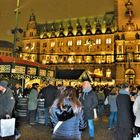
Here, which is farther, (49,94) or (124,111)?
(49,94)

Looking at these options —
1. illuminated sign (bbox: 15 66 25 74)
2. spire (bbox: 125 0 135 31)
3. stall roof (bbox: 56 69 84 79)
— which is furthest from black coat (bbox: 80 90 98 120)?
spire (bbox: 125 0 135 31)

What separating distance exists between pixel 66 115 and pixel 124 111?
172 inches

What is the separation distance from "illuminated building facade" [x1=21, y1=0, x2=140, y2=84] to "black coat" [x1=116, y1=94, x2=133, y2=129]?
63.1 metres

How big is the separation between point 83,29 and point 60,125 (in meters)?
99.9

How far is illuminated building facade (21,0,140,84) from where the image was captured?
8319 centimetres

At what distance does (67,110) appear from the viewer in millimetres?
6051

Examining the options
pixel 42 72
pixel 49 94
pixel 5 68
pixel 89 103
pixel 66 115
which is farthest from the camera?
pixel 42 72

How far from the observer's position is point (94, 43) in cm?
9650

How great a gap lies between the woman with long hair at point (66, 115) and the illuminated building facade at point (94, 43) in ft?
220

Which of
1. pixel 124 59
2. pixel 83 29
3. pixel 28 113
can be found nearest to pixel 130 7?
pixel 124 59

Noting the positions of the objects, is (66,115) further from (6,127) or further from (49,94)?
(49,94)

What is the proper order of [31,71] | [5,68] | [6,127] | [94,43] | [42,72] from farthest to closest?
[94,43]
[42,72]
[31,71]
[5,68]
[6,127]

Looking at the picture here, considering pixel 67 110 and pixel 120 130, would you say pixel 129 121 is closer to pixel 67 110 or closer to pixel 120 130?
pixel 120 130

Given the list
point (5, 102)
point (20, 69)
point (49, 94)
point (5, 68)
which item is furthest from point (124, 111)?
point (20, 69)
